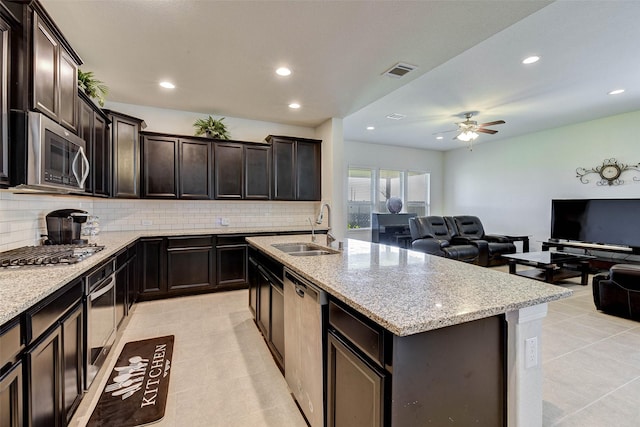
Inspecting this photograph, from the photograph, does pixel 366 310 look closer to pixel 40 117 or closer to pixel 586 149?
pixel 40 117

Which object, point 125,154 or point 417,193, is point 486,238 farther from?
point 125,154

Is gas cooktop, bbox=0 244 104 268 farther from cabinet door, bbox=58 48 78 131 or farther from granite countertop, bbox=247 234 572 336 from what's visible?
granite countertop, bbox=247 234 572 336

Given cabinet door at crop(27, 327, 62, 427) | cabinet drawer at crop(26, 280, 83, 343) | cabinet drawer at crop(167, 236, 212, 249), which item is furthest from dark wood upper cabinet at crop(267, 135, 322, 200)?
cabinet door at crop(27, 327, 62, 427)

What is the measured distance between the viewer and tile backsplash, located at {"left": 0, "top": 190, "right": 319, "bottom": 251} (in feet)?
7.46

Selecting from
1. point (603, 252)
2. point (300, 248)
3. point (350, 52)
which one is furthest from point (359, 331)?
point (603, 252)

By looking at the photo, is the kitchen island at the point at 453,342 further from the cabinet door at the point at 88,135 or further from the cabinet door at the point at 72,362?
the cabinet door at the point at 88,135

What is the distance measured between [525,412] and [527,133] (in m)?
6.97

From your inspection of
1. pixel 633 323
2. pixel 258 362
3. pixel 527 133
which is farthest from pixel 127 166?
pixel 527 133

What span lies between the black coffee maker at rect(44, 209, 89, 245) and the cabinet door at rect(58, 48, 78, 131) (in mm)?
943

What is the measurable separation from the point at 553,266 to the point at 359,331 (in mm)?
4452

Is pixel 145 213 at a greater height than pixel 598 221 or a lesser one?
greater

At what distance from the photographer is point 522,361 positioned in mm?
1241

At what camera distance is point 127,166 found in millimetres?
3682

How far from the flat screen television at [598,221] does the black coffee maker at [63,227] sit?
7665mm
